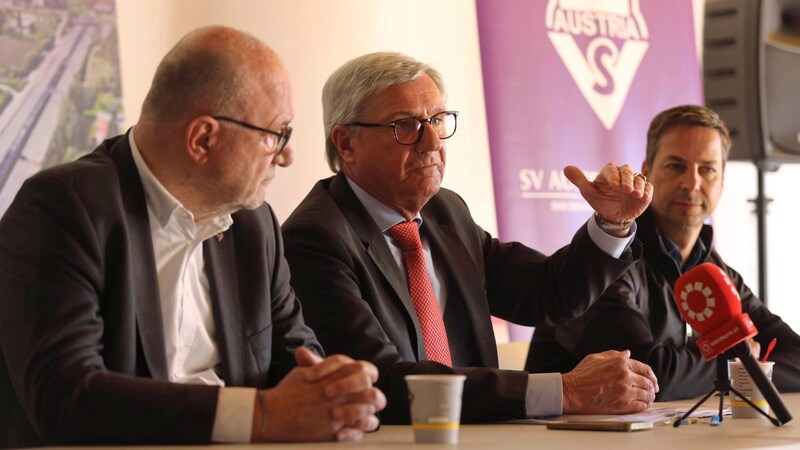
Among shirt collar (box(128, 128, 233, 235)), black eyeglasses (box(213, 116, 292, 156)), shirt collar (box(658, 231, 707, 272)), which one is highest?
black eyeglasses (box(213, 116, 292, 156))

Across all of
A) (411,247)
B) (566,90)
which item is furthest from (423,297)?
(566,90)

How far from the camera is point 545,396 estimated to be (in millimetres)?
2443

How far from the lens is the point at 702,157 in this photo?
12.9ft

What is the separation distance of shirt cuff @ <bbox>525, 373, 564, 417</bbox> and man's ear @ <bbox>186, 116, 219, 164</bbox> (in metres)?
0.84

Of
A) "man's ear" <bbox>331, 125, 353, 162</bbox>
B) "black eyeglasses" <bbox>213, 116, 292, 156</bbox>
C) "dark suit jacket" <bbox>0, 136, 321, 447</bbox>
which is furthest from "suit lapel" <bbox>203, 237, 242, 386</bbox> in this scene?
"man's ear" <bbox>331, 125, 353, 162</bbox>

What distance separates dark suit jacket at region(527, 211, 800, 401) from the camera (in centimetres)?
328

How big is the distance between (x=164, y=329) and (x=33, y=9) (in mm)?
1687

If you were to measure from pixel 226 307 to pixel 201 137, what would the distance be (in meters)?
0.36

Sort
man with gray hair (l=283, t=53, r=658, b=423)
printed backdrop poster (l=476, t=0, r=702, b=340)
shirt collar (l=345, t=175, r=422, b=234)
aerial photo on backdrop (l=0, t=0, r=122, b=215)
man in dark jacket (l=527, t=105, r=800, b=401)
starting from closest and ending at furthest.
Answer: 1. man with gray hair (l=283, t=53, r=658, b=423)
2. shirt collar (l=345, t=175, r=422, b=234)
3. man in dark jacket (l=527, t=105, r=800, b=401)
4. aerial photo on backdrop (l=0, t=0, r=122, b=215)
5. printed backdrop poster (l=476, t=0, r=702, b=340)

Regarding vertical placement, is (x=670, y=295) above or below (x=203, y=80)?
below

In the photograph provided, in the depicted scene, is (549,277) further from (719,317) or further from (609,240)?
(719,317)

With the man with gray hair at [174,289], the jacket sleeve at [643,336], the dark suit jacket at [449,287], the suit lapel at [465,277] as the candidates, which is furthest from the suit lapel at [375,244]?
the jacket sleeve at [643,336]

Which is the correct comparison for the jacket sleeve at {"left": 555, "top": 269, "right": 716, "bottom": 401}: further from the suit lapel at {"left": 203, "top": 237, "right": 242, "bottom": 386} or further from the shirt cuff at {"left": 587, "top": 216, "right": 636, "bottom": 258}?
the suit lapel at {"left": 203, "top": 237, "right": 242, "bottom": 386}

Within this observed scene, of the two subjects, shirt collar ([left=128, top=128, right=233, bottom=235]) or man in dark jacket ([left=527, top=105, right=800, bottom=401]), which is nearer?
shirt collar ([left=128, top=128, right=233, bottom=235])
